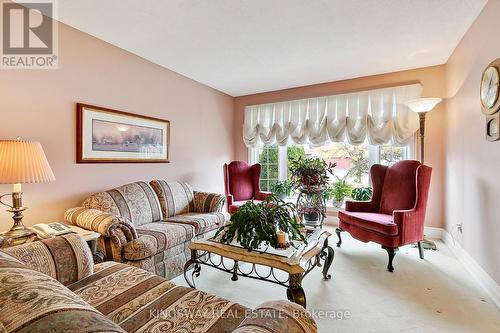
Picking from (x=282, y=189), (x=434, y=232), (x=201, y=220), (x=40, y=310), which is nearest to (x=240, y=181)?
(x=282, y=189)

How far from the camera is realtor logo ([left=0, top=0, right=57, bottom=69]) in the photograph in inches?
85.8

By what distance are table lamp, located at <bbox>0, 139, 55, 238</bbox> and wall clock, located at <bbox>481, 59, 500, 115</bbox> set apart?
363 cm

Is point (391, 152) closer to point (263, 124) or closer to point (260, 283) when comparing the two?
point (263, 124)

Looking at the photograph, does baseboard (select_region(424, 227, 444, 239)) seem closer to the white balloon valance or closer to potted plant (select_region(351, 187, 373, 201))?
potted plant (select_region(351, 187, 373, 201))

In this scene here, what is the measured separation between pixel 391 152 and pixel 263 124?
7.51ft

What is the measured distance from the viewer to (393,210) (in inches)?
122

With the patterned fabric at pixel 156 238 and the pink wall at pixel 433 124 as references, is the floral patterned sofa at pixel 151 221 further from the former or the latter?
the pink wall at pixel 433 124

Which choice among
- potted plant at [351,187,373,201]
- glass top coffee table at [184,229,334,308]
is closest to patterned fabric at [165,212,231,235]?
glass top coffee table at [184,229,334,308]

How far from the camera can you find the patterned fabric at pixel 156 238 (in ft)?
6.98

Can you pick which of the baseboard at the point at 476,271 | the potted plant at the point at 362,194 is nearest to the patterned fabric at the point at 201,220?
the potted plant at the point at 362,194

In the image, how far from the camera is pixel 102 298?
4.13ft

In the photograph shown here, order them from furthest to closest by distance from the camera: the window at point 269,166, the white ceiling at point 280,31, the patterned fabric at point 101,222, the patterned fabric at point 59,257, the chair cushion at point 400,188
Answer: the window at point 269,166 < the chair cushion at point 400,188 < the white ceiling at point 280,31 < the patterned fabric at point 101,222 < the patterned fabric at point 59,257

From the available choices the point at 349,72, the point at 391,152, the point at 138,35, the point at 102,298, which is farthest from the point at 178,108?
the point at 391,152

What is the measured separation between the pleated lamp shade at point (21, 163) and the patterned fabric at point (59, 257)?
656 millimetres
